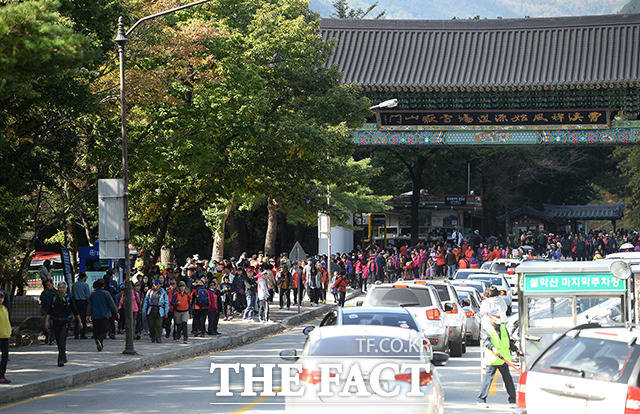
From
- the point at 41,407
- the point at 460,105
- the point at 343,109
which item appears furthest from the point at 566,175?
the point at 41,407

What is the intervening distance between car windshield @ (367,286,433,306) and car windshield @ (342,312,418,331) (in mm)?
5794

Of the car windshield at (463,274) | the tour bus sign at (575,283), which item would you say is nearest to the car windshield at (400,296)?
the tour bus sign at (575,283)

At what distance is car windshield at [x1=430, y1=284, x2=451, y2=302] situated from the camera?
22.4m

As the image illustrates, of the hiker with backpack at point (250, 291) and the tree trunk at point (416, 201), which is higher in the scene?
the tree trunk at point (416, 201)

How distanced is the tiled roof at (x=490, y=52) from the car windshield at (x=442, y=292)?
1195 inches

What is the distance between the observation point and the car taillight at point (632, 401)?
913cm

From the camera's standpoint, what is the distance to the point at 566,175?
82000 mm

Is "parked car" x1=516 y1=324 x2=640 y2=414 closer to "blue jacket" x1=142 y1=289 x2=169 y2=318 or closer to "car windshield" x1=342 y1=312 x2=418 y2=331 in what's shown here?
"car windshield" x1=342 y1=312 x2=418 y2=331

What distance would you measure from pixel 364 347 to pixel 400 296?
954 cm

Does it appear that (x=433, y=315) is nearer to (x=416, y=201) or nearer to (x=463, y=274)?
(x=463, y=274)

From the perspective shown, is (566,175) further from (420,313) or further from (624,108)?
(420,313)

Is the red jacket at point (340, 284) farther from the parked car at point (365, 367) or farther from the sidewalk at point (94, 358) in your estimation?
the parked car at point (365, 367)

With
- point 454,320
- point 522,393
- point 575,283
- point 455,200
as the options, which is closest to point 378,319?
point 575,283

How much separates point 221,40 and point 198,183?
4455 mm
